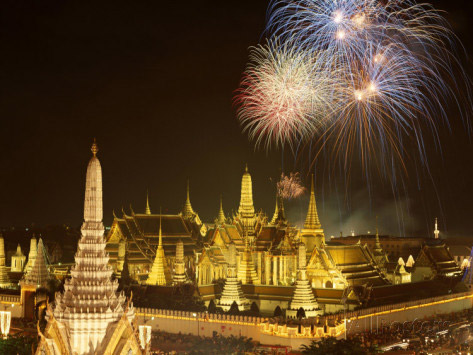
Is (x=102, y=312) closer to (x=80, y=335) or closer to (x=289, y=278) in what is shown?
(x=80, y=335)

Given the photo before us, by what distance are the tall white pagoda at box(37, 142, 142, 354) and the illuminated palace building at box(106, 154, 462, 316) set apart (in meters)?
17.4

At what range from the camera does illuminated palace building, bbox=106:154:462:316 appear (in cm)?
4278

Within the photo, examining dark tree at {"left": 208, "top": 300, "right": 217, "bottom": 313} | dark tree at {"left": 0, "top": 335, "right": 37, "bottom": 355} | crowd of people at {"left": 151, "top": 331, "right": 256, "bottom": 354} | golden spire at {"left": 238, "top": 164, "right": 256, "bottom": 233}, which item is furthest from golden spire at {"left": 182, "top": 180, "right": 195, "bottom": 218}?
dark tree at {"left": 0, "top": 335, "right": 37, "bottom": 355}

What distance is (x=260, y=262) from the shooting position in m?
47.9

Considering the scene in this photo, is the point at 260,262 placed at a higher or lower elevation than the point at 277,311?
higher

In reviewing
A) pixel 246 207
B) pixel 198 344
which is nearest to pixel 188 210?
pixel 246 207

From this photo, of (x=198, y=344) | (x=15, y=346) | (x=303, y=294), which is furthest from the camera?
(x=303, y=294)

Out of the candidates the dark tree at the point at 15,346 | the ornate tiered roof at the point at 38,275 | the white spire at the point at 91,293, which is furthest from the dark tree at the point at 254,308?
the white spire at the point at 91,293

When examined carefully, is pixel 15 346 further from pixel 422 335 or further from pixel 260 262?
pixel 260 262

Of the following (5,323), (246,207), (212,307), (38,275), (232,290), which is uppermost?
(246,207)

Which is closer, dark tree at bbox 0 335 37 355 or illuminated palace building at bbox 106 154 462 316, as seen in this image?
dark tree at bbox 0 335 37 355

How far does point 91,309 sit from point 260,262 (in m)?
24.2

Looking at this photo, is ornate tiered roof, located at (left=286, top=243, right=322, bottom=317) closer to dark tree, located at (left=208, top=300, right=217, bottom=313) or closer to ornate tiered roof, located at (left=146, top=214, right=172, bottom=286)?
dark tree, located at (left=208, top=300, right=217, bottom=313)

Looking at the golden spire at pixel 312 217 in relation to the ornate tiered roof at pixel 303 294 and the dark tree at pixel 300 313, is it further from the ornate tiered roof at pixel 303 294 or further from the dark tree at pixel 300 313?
the dark tree at pixel 300 313
